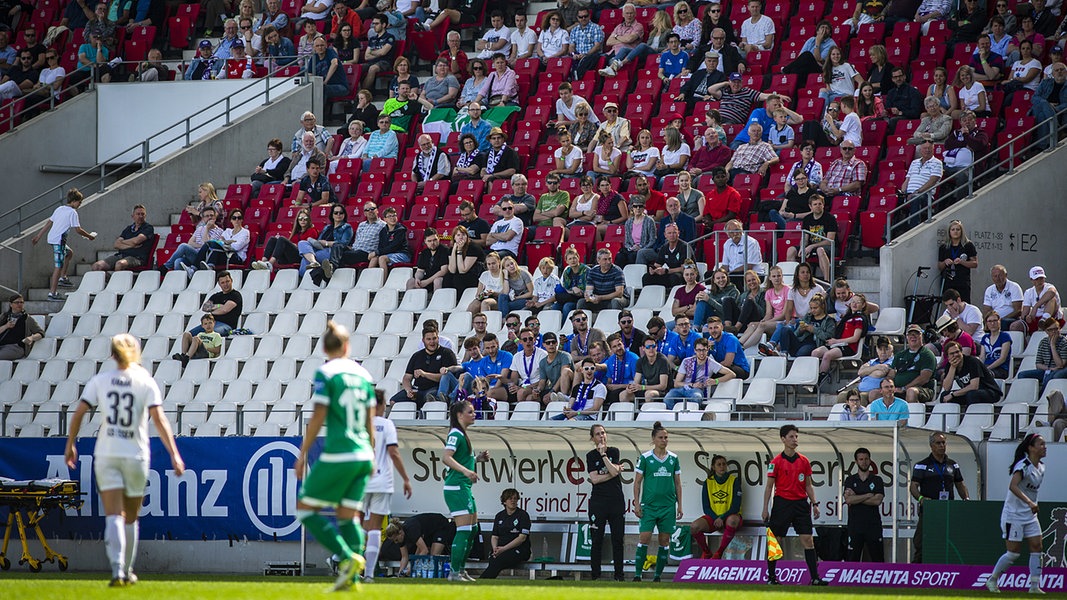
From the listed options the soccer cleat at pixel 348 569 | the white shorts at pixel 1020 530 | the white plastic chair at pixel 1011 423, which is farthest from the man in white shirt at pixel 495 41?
the soccer cleat at pixel 348 569

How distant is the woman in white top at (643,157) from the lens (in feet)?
73.6

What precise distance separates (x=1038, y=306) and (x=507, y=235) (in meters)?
7.21

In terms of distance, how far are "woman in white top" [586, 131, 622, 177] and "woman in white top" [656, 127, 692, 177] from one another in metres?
0.67

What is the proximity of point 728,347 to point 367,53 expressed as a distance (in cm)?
1145

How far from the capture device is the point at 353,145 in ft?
84.3

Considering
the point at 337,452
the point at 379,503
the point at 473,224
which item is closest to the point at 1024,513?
the point at 379,503

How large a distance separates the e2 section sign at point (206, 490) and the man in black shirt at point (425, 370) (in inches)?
67.4

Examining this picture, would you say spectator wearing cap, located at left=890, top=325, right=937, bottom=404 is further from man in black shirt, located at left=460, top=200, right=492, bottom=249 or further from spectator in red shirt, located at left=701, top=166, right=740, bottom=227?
man in black shirt, located at left=460, top=200, right=492, bottom=249

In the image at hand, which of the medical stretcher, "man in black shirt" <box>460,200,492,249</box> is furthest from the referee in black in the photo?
the medical stretcher

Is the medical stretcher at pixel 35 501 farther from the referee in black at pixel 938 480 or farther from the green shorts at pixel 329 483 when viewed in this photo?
the referee in black at pixel 938 480

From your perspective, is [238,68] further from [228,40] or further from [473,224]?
[473,224]

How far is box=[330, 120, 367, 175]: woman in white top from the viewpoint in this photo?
25.6m

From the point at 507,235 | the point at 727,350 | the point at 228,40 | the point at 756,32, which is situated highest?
the point at 228,40

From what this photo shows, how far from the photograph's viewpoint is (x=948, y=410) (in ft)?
55.9
